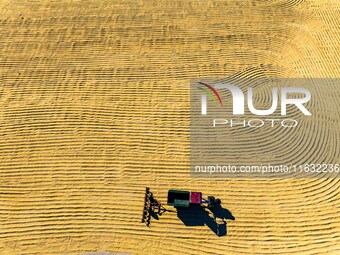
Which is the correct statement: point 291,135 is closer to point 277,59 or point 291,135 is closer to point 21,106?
point 277,59

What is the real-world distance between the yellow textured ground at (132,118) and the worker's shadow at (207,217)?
27 cm

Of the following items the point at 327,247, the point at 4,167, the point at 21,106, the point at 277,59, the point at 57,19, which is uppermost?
the point at 57,19

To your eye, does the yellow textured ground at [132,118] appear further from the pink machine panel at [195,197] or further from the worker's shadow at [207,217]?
the pink machine panel at [195,197]

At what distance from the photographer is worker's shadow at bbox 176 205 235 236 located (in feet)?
35.2

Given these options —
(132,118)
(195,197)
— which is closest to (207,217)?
(195,197)

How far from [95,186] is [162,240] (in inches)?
151

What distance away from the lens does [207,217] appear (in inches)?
431

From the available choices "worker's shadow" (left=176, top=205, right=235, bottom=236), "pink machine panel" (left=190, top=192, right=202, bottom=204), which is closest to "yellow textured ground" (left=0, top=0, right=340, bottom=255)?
"worker's shadow" (left=176, top=205, right=235, bottom=236)

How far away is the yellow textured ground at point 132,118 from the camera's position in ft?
35.0

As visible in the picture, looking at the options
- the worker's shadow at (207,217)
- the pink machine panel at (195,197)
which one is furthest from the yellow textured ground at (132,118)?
the pink machine panel at (195,197)

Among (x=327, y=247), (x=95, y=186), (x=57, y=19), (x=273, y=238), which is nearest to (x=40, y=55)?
(x=57, y=19)

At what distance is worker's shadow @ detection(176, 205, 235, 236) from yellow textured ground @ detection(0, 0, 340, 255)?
267mm

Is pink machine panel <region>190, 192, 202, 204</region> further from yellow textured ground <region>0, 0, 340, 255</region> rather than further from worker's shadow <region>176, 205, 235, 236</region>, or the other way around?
yellow textured ground <region>0, 0, 340, 255</region>

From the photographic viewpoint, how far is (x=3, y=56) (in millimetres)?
16844
